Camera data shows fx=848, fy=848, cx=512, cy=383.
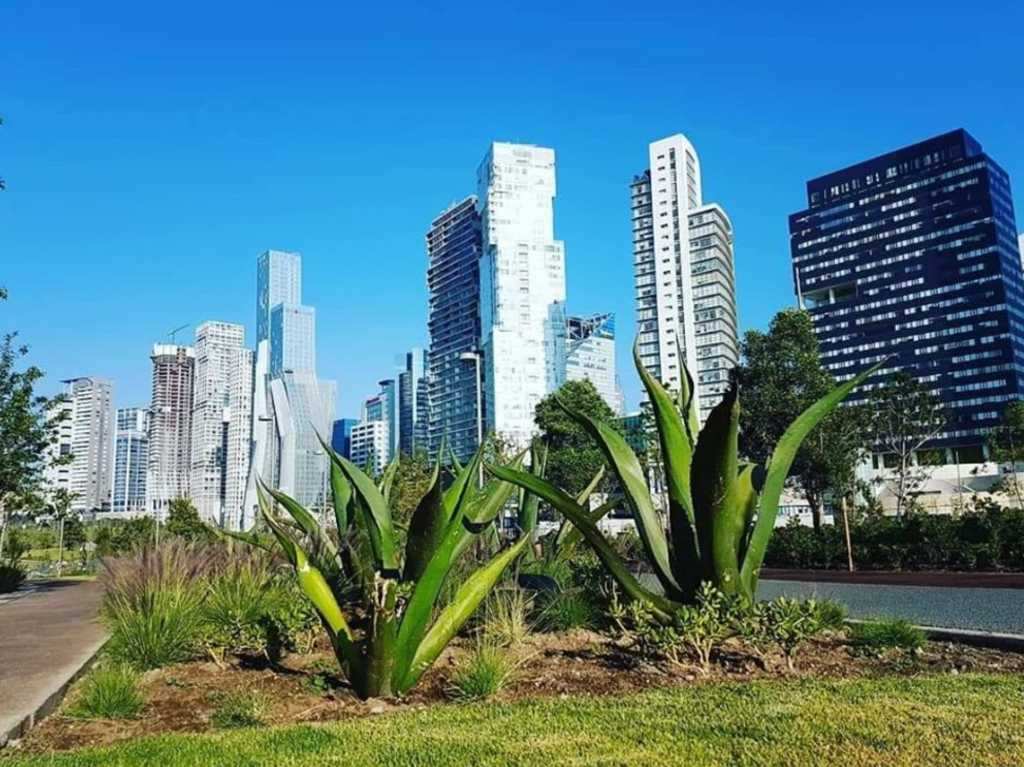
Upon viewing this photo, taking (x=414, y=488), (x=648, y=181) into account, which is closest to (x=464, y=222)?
(x=648, y=181)

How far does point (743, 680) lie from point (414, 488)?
79.3 feet

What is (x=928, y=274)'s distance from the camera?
130 m

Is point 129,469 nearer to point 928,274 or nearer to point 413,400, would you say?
point 413,400

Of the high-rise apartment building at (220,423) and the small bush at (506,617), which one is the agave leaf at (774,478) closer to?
the small bush at (506,617)

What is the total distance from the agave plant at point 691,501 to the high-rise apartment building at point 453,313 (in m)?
110

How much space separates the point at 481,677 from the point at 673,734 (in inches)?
68.7

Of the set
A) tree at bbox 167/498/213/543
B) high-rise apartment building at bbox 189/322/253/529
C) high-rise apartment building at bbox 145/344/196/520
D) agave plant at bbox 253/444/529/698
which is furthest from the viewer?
high-rise apartment building at bbox 189/322/253/529

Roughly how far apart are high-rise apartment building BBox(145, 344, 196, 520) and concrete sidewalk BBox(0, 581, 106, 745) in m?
32.2

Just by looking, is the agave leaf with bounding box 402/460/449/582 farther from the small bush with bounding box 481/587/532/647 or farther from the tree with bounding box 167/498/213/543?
the tree with bounding box 167/498/213/543

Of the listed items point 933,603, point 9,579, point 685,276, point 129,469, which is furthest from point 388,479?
point 685,276

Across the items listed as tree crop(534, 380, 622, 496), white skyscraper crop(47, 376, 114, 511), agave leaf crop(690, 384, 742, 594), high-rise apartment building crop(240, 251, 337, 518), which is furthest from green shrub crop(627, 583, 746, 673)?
white skyscraper crop(47, 376, 114, 511)

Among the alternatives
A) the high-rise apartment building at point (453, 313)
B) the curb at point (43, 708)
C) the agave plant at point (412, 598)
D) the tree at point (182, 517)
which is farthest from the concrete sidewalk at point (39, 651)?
the high-rise apartment building at point (453, 313)

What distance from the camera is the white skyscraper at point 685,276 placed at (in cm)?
13425

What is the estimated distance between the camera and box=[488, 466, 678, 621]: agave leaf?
650 centimetres
